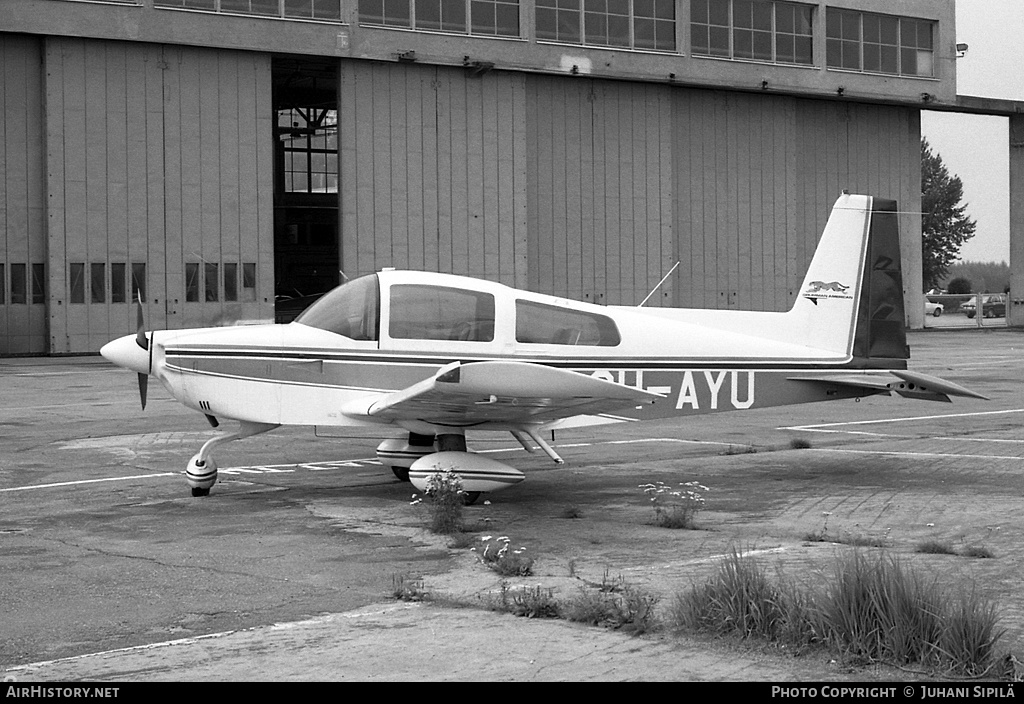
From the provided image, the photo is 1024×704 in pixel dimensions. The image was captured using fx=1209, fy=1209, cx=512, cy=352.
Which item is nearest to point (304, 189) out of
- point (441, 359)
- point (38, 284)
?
point (38, 284)

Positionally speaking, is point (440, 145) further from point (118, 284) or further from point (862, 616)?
point (862, 616)

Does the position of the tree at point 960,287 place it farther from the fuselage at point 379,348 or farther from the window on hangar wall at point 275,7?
the fuselage at point 379,348

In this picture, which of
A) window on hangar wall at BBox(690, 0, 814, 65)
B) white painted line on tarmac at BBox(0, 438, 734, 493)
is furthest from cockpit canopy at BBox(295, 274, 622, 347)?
window on hangar wall at BBox(690, 0, 814, 65)

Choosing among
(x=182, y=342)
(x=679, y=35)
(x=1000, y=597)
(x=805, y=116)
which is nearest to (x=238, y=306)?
(x=679, y=35)

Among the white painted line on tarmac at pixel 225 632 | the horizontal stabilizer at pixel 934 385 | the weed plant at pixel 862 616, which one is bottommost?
the white painted line on tarmac at pixel 225 632

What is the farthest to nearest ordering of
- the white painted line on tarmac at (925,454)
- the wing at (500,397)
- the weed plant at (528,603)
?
the white painted line on tarmac at (925,454) < the wing at (500,397) < the weed plant at (528,603)

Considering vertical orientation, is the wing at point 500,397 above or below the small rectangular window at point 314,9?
below

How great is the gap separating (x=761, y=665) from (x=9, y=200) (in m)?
34.9

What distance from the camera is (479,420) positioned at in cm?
1081

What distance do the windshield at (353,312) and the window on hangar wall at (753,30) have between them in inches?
1451

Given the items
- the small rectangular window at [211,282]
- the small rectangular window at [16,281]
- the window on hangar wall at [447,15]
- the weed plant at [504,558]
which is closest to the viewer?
the weed plant at [504,558]

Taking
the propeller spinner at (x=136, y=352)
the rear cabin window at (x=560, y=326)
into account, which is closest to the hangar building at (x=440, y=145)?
the propeller spinner at (x=136, y=352)

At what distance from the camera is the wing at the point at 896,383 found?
475 inches

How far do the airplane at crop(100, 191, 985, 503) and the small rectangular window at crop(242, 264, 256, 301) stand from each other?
90.2 feet
